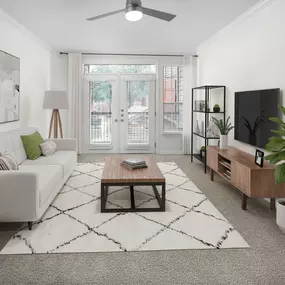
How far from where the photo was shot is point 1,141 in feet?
13.8

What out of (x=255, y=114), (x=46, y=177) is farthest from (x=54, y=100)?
(x=255, y=114)

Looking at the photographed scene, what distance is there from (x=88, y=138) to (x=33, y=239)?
5.41m

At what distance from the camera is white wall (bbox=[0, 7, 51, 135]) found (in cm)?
505

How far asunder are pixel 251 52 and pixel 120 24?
6.94 feet

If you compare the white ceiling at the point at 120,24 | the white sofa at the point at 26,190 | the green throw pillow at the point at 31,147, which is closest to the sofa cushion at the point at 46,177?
the white sofa at the point at 26,190

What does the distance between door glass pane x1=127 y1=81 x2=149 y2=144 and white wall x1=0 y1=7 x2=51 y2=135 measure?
2036 mm

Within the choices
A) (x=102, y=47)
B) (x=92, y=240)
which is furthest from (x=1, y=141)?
(x=102, y=47)

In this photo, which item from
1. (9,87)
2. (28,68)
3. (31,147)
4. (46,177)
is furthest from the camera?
(28,68)

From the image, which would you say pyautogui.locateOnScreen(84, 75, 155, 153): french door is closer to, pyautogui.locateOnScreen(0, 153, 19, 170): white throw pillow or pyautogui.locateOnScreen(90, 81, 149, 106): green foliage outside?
pyautogui.locateOnScreen(90, 81, 149, 106): green foliage outside

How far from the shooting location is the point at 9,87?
16.7 ft

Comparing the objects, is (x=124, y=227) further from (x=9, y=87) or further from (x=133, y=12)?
(x=9, y=87)

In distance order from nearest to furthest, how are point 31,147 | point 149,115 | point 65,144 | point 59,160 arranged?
point 59,160
point 31,147
point 65,144
point 149,115

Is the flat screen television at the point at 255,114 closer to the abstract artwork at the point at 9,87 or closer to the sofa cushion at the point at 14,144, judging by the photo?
the sofa cushion at the point at 14,144

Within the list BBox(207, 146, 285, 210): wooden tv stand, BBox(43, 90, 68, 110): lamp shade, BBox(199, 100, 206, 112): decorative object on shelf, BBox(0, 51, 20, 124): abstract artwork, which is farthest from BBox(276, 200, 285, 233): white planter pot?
BBox(43, 90, 68, 110): lamp shade
